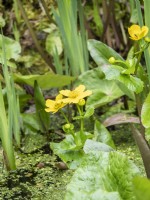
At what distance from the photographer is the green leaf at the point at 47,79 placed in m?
1.53

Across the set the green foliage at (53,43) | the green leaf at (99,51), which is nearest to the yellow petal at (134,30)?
the green leaf at (99,51)

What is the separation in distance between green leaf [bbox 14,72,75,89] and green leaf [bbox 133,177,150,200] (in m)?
0.80

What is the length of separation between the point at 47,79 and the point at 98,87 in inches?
6.4

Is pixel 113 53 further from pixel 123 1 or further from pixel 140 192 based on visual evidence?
pixel 123 1

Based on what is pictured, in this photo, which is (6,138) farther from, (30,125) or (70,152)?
(30,125)

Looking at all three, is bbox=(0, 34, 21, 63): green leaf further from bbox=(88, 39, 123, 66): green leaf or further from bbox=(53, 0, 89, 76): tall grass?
bbox=(88, 39, 123, 66): green leaf

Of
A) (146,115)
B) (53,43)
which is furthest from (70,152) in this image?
(53,43)

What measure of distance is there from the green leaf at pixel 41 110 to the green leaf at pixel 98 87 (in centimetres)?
12

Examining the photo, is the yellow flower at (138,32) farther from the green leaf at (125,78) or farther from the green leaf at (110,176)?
the green leaf at (110,176)

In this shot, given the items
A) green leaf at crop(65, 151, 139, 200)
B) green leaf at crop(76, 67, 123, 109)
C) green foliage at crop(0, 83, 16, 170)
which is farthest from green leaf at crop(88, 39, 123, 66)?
green leaf at crop(65, 151, 139, 200)

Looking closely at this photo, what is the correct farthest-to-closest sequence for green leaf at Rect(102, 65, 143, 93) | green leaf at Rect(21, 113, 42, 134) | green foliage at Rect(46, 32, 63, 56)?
green foliage at Rect(46, 32, 63, 56) < green leaf at Rect(21, 113, 42, 134) < green leaf at Rect(102, 65, 143, 93)

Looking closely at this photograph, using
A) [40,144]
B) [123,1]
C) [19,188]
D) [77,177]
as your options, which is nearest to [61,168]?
[19,188]

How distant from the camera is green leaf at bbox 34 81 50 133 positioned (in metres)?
1.53

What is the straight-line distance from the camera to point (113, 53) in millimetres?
1374
